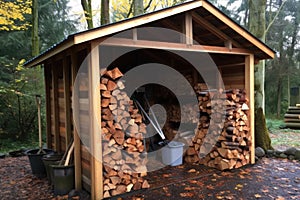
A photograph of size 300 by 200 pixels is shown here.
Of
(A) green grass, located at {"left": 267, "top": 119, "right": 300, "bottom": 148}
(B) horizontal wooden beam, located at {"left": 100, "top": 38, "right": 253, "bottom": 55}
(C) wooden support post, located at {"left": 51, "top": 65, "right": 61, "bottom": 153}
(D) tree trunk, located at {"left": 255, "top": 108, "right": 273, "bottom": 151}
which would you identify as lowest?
(A) green grass, located at {"left": 267, "top": 119, "right": 300, "bottom": 148}

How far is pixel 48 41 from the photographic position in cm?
1020

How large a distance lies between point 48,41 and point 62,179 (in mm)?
8140

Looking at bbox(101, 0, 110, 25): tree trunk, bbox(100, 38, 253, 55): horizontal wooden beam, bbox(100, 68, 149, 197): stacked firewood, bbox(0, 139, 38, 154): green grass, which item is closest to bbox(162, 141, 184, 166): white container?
bbox(100, 68, 149, 197): stacked firewood

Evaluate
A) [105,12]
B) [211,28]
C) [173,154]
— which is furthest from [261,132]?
[105,12]

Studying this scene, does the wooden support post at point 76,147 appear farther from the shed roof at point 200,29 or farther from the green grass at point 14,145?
the green grass at point 14,145

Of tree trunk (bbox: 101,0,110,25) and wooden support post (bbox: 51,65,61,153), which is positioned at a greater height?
tree trunk (bbox: 101,0,110,25)

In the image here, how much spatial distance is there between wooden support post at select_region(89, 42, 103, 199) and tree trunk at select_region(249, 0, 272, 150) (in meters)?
3.86

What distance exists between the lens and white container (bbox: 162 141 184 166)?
16.0 ft

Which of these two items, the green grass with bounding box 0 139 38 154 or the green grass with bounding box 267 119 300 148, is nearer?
the green grass with bounding box 267 119 300 148

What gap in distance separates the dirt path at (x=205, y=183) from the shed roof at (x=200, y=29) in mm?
2161

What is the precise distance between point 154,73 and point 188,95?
3.40 ft

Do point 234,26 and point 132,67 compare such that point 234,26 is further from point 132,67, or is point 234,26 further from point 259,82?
point 132,67

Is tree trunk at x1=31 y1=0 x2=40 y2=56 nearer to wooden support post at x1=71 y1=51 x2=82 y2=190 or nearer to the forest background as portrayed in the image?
the forest background

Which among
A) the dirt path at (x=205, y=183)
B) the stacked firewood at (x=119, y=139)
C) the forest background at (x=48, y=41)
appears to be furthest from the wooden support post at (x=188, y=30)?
the forest background at (x=48, y=41)
